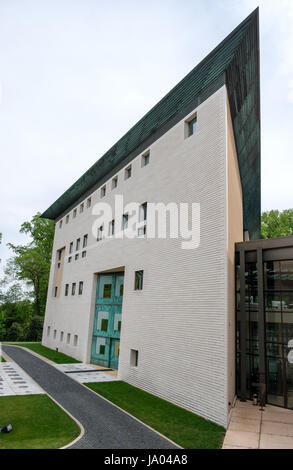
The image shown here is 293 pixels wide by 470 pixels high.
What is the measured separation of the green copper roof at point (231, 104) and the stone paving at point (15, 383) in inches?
599

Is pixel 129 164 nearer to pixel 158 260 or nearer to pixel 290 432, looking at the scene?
pixel 158 260

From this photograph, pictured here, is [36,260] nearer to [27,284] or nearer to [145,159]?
[27,284]

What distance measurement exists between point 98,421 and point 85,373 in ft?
29.2

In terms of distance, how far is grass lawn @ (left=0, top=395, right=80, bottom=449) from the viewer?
8484 millimetres

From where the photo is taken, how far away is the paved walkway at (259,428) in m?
9.06

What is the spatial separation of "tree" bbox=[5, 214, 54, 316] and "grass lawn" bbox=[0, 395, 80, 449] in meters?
32.2

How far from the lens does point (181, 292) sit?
46.1 ft

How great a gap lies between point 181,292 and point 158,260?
2685 millimetres

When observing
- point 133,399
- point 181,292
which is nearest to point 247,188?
point 181,292

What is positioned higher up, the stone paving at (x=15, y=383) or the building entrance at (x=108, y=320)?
the building entrance at (x=108, y=320)

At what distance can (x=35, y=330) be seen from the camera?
41.3 metres

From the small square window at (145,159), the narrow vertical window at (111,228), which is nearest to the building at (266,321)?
the small square window at (145,159)

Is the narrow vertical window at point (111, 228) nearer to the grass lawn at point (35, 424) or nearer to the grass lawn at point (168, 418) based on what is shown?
the grass lawn at point (168, 418)

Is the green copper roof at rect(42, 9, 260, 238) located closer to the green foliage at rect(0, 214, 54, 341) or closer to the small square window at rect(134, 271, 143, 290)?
the small square window at rect(134, 271, 143, 290)
